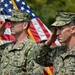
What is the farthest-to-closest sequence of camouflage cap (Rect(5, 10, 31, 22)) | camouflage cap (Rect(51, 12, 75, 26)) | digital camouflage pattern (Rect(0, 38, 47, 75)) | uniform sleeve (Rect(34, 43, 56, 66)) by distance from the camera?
1. camouflage cap (Rect(5, 10, 31, 22))
2. digital camouflage pattern (Rect(0, 38, 47, 75))
3. uniform sleeve (Rect(34, 43, 56, 66))
4. camouflage cap (Rect(51, 12, 75, 26))

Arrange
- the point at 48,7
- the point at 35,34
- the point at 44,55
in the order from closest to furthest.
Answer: the point at 44,55, the point at 35,34, the point at 48,7

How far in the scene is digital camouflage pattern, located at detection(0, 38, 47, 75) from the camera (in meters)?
6.79

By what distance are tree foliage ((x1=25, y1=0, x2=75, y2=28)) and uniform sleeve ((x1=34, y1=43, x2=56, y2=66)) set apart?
905cm

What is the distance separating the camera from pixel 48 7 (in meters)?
16.3

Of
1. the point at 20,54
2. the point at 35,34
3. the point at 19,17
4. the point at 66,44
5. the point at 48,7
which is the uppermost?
the point at 19,17

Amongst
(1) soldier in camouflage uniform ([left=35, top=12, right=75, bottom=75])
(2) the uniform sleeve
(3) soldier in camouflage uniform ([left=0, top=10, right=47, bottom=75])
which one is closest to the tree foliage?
(3) soldier in camouflage uniform ([left=0, top=10, right=47, bottom=75])

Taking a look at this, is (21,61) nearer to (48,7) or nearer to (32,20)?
(32,20)

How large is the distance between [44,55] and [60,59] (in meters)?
0.30

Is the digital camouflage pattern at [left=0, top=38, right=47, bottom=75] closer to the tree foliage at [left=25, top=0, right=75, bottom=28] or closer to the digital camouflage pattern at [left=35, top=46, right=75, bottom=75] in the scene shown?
the digital camouflage pattern at [left=35, top=46, right=75, bottom=75]

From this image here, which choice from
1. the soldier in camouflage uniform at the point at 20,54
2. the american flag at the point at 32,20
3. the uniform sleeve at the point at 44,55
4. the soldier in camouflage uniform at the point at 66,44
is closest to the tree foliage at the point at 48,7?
the american flag at the point at 32,20

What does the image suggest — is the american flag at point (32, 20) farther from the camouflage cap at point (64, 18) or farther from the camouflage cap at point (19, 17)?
the camouflage cap at point (64, 18)

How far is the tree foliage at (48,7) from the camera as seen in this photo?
52.0 feet

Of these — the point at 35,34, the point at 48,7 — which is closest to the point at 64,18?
the point at 35,34

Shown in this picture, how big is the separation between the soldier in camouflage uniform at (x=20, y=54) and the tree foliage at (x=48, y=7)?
28.4ft
